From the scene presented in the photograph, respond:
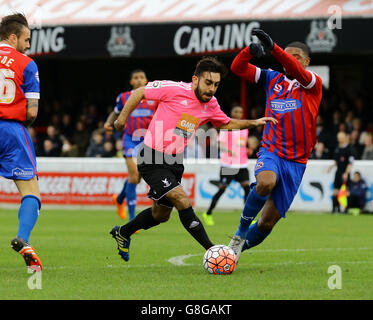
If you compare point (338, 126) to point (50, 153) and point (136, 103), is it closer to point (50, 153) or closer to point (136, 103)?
point (50, 153)

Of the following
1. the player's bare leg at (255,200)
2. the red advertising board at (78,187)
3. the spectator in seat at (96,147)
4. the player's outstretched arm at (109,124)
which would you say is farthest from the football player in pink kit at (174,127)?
the spectator in seat at (96,147)

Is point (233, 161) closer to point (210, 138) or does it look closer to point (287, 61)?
point (210, 138)

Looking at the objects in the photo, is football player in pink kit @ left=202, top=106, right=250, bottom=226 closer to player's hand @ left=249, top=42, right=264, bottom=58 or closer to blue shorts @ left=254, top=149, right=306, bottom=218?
blue shorts @ left=254, top=149, right=306, bottom=218

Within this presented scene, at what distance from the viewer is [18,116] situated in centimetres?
762

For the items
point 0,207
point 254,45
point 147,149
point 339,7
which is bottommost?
point 0,207

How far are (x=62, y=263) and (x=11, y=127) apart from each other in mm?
1860

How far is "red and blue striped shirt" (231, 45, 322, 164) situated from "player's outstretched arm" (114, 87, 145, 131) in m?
0.97

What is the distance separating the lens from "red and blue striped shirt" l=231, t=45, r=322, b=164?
846 cm

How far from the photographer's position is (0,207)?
20.2 meters

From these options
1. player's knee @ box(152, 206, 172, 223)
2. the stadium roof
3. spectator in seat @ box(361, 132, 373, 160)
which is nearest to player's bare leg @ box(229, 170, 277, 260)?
player's knee @ box(152, 206, 172, 223)

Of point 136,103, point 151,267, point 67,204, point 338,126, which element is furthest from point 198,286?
point 338,126

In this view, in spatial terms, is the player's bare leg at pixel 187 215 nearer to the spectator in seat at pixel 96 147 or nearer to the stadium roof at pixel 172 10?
the spectator in seat at pixel 96 147

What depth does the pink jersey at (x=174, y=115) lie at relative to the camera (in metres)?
8.27

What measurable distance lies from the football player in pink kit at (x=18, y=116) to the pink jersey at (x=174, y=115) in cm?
125
